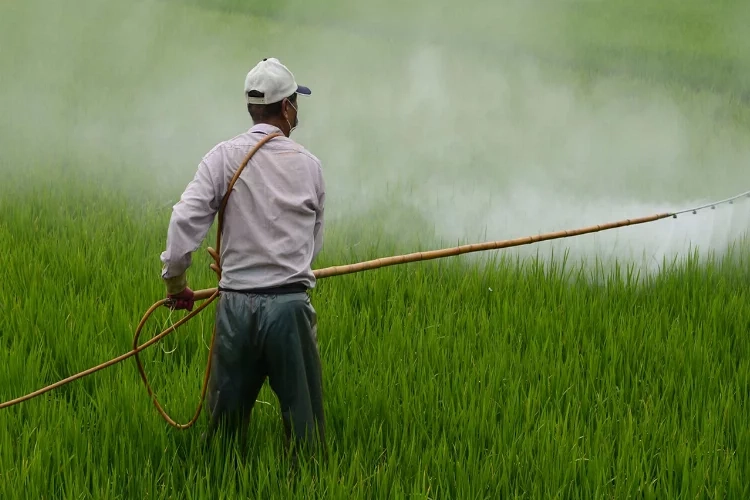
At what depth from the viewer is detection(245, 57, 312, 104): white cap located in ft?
8.00

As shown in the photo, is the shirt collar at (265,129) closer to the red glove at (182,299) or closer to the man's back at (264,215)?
the man's back at (264,215)

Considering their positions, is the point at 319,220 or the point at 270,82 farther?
the point at 319,220

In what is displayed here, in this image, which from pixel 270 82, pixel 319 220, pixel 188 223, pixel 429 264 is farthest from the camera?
pixel 429 264

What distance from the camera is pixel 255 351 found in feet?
8.01

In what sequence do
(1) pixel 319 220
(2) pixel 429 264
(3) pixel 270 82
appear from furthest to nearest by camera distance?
(2) pixel 429 264, (1) pixel 319 220, (3) pixel 270 82

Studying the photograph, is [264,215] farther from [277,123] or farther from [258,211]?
[277,123]

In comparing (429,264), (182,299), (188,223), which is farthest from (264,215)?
(429,264)

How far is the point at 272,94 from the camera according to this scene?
2475 mm

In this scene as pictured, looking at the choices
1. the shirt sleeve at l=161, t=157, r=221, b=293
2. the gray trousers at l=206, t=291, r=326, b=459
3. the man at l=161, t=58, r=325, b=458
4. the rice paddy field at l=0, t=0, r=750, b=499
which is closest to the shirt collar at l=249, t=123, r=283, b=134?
the man at l=161, t=58, r=325, b=458

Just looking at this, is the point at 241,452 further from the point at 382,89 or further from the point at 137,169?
the point at 382,89

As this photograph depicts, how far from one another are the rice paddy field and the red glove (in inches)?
16.5

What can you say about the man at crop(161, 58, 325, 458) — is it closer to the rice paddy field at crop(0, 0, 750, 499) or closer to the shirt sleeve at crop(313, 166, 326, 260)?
the shirt sleeve at crop(313, 166, 326, 260)

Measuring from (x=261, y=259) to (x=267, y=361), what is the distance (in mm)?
285

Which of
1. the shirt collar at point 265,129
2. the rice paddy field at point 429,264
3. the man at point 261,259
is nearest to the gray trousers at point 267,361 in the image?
the man at point 261,259
